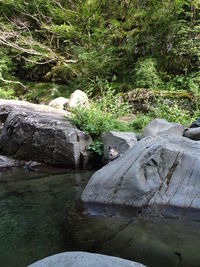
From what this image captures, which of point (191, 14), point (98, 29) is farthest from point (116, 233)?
point (98, 29)

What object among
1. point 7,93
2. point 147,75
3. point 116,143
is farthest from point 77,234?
point 7,93

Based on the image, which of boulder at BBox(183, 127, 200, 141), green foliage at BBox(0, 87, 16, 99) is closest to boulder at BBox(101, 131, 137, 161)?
boulder at BBox(183, 127, 200, 141)

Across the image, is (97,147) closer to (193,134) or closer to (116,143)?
(116,143)

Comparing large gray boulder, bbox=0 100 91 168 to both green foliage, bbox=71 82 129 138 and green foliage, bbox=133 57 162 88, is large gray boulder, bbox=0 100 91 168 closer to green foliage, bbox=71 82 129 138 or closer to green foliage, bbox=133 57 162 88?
green foliage, bbox=71 82 129 138

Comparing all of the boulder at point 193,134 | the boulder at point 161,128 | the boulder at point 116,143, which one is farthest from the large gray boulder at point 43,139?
the boulder at point 193,134

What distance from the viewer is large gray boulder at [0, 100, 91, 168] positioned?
6.78 meters

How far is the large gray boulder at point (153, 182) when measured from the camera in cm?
418

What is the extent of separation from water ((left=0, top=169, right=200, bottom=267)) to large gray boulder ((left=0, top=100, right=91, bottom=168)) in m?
1.79

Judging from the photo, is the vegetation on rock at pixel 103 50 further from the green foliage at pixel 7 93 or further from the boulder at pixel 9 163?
the boulder at pixel 9 163

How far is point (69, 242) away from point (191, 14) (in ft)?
35.0

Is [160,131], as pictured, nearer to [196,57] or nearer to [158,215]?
[158,215]

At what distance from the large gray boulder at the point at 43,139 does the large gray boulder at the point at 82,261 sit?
4.27 metres

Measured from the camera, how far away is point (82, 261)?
2396 millimetres

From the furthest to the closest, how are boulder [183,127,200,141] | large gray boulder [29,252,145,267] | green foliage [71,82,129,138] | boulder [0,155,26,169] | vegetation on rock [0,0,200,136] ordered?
1. vegetation on rock [0,0,200,136]
2. green foliage [71,82,129,138]
3. boulder [0,155,26,169]
4. boulder [183,127,200,141]
5. large gray boulder [29,252,145,267]
